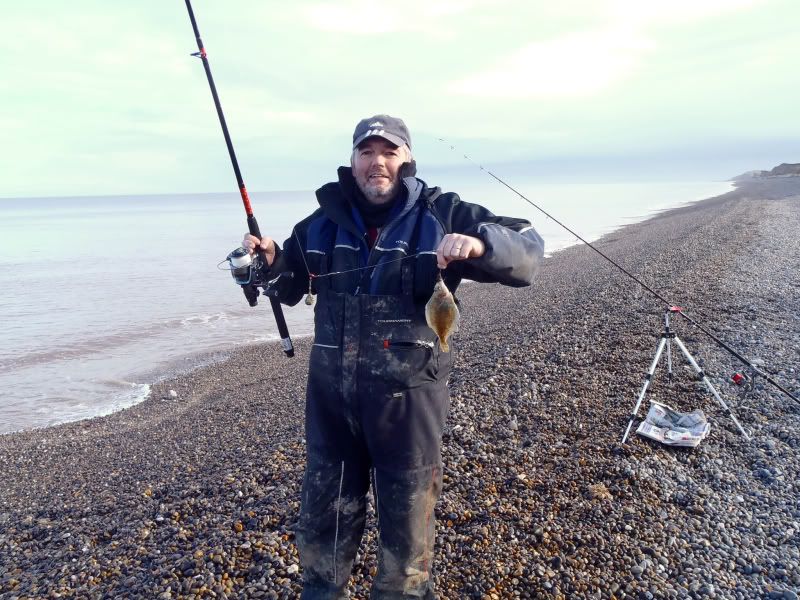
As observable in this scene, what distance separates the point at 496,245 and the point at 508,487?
3.49 meters

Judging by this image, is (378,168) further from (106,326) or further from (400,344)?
(106,326)

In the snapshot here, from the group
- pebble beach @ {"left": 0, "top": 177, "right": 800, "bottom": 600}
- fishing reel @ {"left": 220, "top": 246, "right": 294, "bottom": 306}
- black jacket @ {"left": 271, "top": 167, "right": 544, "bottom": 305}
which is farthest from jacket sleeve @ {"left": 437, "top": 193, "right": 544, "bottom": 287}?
pebble beach @ {"left": 0, "top": 177, "right": 800, "bottom": 600}

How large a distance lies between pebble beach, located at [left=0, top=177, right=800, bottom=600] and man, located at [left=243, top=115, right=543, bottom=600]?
131 cm

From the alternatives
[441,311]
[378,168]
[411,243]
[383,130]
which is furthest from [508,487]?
[383,130]

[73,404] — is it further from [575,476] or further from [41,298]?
[41,298]

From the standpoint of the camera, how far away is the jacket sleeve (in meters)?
3.12

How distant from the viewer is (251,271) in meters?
4.00

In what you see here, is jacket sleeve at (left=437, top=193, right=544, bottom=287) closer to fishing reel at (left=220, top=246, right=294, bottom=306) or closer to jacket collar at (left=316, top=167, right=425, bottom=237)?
jacket collar at (left=316, top=167, right=425, bottom=237)

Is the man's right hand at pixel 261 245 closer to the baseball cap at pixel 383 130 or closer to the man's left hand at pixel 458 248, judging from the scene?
the baseball cap at pixel 383 130

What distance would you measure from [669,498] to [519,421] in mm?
2199

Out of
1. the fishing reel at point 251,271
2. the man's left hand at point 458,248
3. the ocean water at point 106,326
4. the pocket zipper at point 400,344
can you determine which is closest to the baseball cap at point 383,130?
the man's left hand at point 458,248

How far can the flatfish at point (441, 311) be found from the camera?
3.14 m

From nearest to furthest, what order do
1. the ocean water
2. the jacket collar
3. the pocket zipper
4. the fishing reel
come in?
the pocket zipper → the jacket collar → the fishing reel → the ocean water

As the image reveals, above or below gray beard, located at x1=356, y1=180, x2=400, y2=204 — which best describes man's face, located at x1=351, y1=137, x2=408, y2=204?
above
